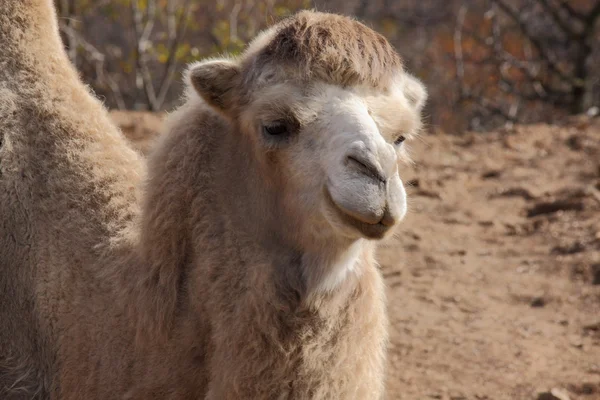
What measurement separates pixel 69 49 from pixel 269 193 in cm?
918

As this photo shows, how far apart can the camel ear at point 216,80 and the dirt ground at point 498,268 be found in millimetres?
2670

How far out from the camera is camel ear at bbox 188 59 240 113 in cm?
484

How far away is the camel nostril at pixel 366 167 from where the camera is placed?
4121 mm

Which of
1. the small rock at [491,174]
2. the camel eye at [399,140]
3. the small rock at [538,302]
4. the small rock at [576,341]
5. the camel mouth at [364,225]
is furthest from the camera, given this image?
the small rock at [491,174]

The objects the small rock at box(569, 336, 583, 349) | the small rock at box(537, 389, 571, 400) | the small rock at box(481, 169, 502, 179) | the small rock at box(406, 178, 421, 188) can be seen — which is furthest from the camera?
the small rock at box(481, 169, 502, 179)

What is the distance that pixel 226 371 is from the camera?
459cm

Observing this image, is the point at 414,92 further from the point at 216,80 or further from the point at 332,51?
the point at 216,80

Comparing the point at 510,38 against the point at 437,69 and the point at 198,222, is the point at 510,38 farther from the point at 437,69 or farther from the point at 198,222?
the point at 198,222

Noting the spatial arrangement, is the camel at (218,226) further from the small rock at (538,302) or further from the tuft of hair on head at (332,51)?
the small rock at (538,302)

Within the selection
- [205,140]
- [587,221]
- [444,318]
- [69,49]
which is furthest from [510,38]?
[205,140]

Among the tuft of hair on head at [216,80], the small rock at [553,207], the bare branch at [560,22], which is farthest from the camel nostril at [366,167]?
the bare branch at [560,22]

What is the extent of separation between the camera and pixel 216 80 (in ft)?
15.9

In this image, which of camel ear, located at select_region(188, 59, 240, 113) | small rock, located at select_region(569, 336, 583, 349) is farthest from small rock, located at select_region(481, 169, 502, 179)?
camel ear, located at select_region(188, 59, 240, 113)

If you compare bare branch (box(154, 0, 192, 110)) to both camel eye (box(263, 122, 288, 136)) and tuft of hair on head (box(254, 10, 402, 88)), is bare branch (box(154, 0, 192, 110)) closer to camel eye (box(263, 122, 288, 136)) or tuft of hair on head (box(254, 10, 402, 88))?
tuft of hair on head (box(254, 10, 402, 88))
